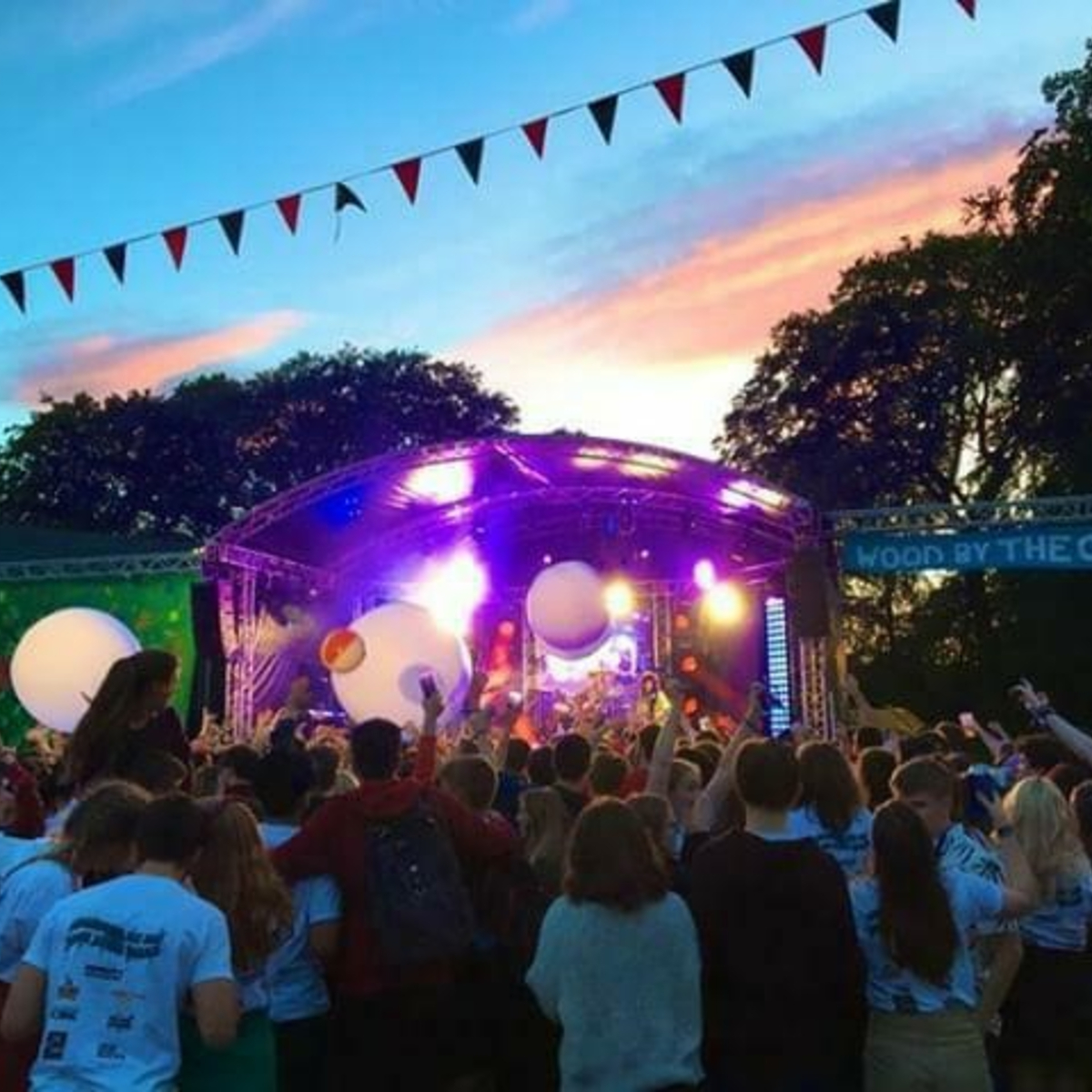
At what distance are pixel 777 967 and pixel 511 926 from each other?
1122 mm

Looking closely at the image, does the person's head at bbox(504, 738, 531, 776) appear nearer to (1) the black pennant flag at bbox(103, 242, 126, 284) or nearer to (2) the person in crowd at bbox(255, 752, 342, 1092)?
(2) the person in crowd at bbox(255, 752, 342, 1092)

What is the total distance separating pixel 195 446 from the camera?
3481 cm

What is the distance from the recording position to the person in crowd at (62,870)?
9.86 ft

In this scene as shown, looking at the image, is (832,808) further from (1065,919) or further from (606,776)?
(606,776)

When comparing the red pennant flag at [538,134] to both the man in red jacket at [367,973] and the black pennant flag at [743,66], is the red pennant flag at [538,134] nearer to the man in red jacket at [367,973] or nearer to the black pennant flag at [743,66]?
the black pennant flag at [743,66]

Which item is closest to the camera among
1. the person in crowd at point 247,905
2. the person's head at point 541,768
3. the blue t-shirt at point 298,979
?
the person in crowd at point 247,905

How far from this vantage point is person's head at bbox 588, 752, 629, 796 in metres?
5.12

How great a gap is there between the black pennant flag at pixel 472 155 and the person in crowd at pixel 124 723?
6003 millimetres

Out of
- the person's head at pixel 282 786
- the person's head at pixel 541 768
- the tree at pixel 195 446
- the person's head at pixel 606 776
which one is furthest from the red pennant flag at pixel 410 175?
the tree at pixel 195 446

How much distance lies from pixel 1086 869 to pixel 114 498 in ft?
109

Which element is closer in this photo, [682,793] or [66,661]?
[682,793]

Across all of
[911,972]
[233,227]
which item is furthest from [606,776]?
[233,227]

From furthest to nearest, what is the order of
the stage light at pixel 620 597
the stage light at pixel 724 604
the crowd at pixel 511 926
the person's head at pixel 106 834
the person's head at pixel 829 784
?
the stage light at pixel 620 597, the stage light at pixel 724 604, the person's head at pixel 829 784, the person's head at pixel 106 834, the crowd at pixel 511 926

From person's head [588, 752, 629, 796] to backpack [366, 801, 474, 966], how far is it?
1.32 meters
